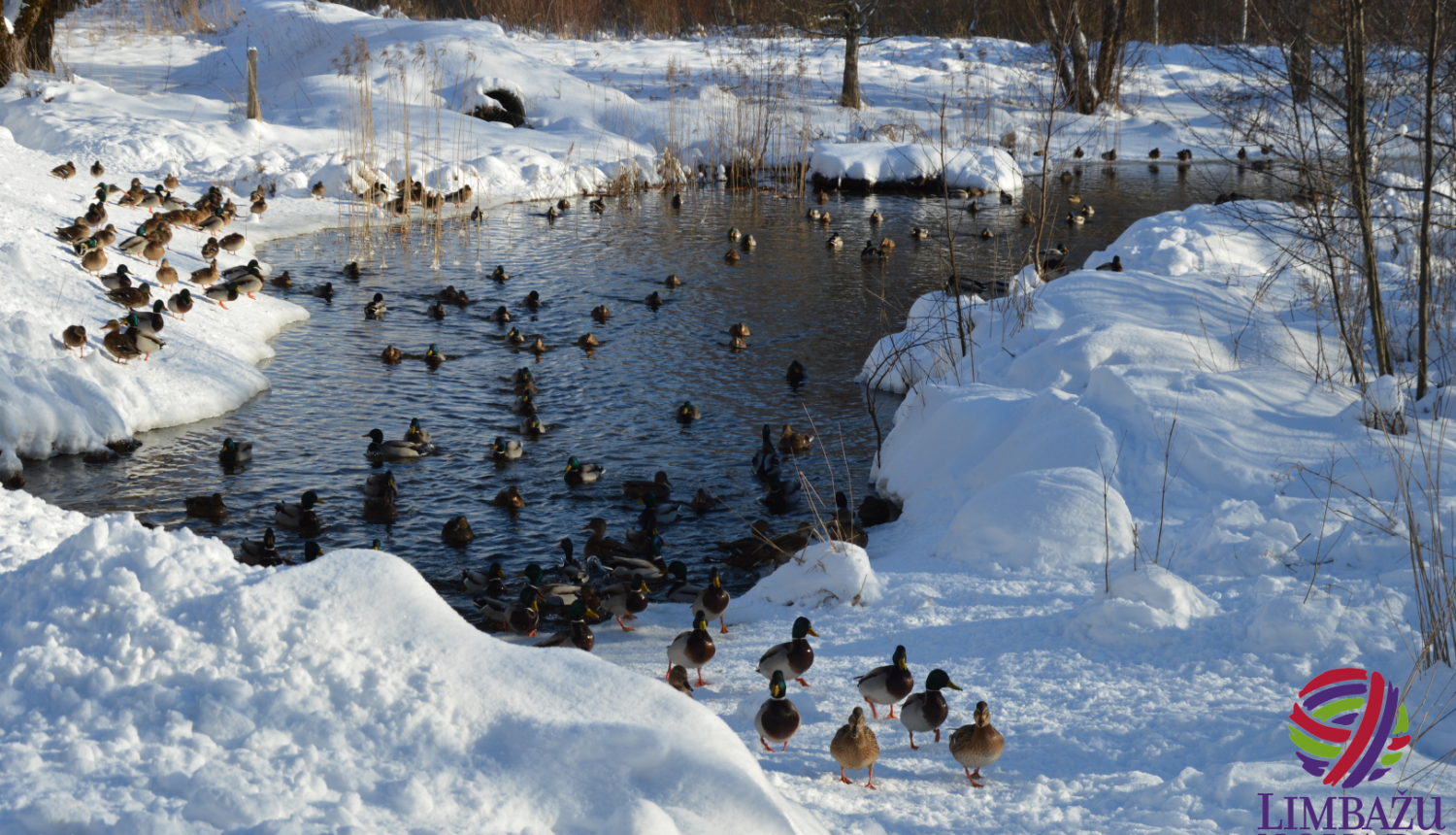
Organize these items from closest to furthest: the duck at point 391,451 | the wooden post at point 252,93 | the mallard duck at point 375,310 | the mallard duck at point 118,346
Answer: the duck at point 391,451 < the mallard duck at point 118,346 < the mallard duck at point 375,310 < the wooden post at point 252,93

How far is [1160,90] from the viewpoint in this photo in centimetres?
3562

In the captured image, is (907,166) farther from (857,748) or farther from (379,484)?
(857,748)

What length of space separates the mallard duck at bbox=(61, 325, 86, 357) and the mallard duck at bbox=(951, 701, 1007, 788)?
9695mm

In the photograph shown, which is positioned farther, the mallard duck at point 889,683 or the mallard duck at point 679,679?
the mallard duck at point 679,679

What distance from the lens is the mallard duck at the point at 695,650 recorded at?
19.3 ft

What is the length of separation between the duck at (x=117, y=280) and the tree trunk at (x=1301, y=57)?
40.1 ft

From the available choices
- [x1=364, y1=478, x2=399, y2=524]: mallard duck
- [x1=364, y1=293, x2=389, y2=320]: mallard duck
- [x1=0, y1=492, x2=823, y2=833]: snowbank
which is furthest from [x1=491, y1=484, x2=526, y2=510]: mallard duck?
[x1=364, y1=293, x2=389, y2=320]: mallard duck

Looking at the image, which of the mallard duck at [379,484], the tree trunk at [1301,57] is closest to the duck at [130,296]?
the mallard duck at [379,484]

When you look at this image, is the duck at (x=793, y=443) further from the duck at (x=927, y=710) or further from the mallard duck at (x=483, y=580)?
the duck at (x=927, y=710)

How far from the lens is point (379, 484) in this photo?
9164 mm

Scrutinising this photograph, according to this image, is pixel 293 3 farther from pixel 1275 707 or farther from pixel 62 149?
pixel 1275 707

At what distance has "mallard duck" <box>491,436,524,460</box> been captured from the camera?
10.2 metres

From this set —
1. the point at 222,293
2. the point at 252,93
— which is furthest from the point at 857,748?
the point at 252,93

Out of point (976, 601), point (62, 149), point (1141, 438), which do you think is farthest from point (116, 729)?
point (62, 149)
